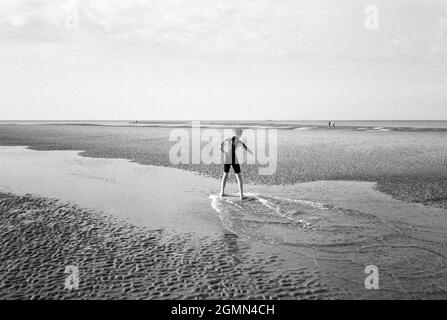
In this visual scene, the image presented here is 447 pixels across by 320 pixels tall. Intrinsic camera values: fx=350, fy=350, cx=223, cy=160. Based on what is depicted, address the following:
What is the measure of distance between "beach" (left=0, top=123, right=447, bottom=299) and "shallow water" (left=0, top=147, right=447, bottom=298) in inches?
1.3

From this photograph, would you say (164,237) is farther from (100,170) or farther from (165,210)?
(100,170)

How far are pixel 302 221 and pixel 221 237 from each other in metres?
2.57

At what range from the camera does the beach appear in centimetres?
584

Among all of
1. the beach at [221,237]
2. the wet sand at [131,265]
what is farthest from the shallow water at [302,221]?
the wet sand at [131,265]

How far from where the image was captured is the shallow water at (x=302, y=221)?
6301mm

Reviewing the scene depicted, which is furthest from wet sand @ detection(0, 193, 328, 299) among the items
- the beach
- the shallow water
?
the shallow water

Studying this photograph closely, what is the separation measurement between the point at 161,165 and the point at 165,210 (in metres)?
10.7

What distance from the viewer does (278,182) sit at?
15758 millimetres

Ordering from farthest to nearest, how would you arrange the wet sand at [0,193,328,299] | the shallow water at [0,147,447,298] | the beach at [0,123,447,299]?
the shallow water at [0,147,447,298] → the beach at [0,123,447,299] → the wet sand at [0,193,328,299]

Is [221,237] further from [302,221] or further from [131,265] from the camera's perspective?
[302,221]

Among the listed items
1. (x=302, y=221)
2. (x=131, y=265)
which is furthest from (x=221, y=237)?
(x=302, y=221)

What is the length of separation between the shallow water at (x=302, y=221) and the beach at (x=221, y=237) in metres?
0.03

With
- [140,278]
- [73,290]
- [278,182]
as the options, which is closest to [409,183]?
[278,182]

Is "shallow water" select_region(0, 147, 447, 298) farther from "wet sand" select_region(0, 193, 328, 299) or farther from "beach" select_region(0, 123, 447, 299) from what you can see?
"wet sand" select_region(0, 193, 328, 299)
